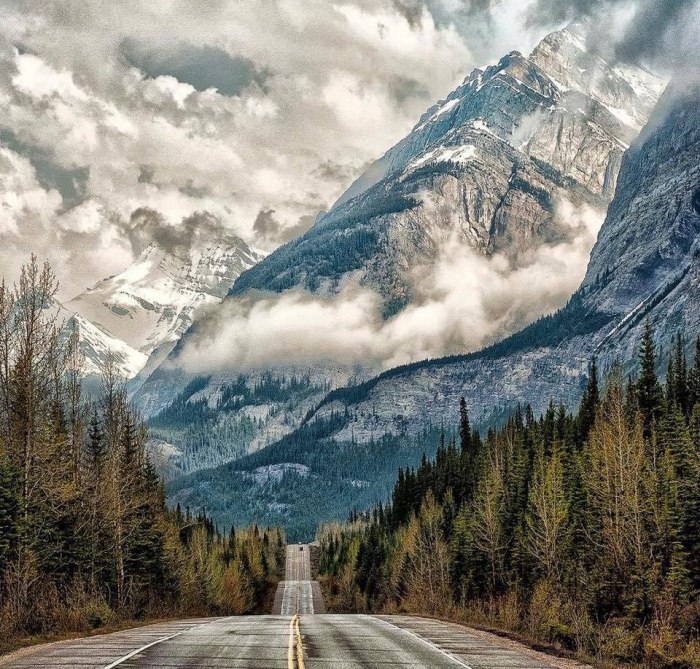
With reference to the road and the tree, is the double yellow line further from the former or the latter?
the tree

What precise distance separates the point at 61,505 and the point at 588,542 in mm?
45568

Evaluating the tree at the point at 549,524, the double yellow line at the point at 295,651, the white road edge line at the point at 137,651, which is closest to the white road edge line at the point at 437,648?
the double yellow line at the point at 295,651

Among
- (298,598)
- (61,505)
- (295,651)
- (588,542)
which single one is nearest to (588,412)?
(588,542)

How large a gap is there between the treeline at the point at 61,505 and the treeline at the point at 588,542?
21.5 meters

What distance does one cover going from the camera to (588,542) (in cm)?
7094

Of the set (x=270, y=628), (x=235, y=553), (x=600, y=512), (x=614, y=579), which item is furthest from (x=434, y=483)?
(x=270, y=628)

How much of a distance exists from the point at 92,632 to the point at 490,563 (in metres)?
53.4

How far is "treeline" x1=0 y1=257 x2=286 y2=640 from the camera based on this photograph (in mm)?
38312

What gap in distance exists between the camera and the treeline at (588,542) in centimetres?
3812

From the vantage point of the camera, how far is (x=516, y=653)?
28375 millimetres

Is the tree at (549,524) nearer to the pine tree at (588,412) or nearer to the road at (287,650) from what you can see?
the road at (287,650)

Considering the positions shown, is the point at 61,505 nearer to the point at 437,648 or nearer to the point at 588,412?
the point at 437,648

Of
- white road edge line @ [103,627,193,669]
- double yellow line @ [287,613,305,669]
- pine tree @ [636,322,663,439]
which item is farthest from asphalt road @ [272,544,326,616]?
double yellow line @ [287,613,305,669]

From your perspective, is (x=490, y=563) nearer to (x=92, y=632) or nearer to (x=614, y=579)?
(x=614, y=579)
